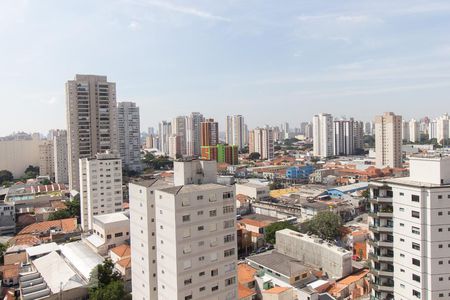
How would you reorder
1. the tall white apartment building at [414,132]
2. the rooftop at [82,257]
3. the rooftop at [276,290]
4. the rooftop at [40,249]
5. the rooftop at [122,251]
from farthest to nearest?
the tall white apartment building at [414,132] < the rooftop at [40,249] < the rooftop at [122,251] < the rooftop at [82,257] < the rooftop at [276,290]

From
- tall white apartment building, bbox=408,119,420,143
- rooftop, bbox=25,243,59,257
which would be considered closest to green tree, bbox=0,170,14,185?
rooftop, bbox=25,243,59,257

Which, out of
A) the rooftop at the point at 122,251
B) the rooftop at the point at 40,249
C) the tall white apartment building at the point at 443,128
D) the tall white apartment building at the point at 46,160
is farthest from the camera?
the tall white apartment building at the point at 443,128

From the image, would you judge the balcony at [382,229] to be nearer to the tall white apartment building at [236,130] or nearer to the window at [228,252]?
the window at [228,252]

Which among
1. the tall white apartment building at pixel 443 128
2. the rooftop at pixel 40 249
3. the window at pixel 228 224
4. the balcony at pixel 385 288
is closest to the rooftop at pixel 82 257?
the rooftop at pixel 40 249

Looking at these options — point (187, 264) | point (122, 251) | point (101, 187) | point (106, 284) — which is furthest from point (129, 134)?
point (187, 264)

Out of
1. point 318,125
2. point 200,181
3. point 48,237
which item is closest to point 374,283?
point 200,181

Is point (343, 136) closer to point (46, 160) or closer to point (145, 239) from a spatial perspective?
point (46, 160)
